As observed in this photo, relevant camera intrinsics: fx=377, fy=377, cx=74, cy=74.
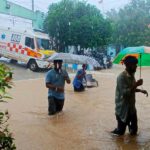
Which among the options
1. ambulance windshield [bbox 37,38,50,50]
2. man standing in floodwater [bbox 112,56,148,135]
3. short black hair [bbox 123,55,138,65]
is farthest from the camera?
ambulance windshield [bbox 37,38,50,50]

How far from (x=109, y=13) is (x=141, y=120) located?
43632 mm

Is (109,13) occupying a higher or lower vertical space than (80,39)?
higher

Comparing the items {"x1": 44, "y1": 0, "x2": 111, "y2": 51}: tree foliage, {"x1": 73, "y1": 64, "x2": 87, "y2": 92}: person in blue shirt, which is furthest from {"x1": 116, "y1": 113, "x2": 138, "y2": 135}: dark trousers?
{"x1": 44, "y1": 0, "x2": 111, "y2": 51}: tree foliage

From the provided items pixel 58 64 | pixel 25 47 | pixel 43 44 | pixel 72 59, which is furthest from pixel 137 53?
pixel 43 44

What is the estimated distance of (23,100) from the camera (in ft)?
40.0

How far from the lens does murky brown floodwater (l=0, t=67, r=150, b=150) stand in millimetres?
6906

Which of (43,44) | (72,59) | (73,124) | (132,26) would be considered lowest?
(73,124)

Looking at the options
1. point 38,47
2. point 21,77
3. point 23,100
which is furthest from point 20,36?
point 23,100

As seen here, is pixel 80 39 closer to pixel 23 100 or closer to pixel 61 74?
pixel 23 100

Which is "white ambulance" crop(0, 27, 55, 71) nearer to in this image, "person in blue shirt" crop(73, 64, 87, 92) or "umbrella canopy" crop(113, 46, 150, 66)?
"person in blue shirt" crop(73, 64, 87, 92)

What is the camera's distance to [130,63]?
22.0 ft

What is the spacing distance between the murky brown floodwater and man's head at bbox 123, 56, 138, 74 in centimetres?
137

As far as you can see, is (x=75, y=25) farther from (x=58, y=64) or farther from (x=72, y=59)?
(x=58, y=64)

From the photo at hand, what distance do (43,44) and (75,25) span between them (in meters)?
5.55
